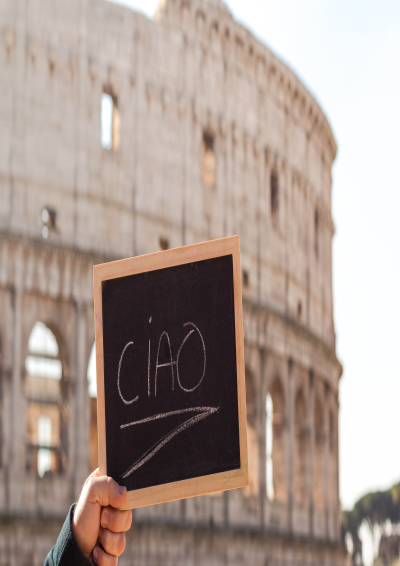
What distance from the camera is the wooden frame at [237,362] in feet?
9.70

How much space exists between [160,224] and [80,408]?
439cm

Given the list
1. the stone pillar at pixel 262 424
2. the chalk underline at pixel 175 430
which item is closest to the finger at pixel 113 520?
the chalk underline at pixel 175 430

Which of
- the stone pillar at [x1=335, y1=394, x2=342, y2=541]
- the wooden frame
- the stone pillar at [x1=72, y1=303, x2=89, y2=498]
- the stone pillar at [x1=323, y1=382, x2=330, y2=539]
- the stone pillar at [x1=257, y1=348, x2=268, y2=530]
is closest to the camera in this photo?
the wooden frame

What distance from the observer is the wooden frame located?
9.70 feet

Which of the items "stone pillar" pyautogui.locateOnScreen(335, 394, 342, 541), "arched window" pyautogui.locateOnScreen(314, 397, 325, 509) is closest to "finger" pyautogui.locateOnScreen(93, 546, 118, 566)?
"arched window" pyautogui.locateOnScreen(314, 397, 325, 509)

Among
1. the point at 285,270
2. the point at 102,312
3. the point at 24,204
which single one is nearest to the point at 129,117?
the point at 24,204

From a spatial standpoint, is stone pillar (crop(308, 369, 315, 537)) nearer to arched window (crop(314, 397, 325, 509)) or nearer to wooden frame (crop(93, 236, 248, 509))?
arched window (crop(314, 397, 325, 509))

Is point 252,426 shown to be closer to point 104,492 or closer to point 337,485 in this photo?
point 337,485

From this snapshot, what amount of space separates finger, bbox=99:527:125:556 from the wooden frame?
0.08 metres

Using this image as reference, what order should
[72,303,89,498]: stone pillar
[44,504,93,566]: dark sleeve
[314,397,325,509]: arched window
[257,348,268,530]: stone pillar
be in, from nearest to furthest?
[44,504,93,566]: dark sleeve → [72,303,89,498]: stone pillar → [257,348,268,530]: stone pillar → [314,397,325,509]: arched window

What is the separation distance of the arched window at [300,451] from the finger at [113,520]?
23.3 m

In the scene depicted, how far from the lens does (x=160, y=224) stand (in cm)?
2189

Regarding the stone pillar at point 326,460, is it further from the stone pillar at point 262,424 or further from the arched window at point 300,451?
the stone pillar at point 262,424

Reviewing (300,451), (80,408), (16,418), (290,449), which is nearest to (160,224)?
(80,408)
